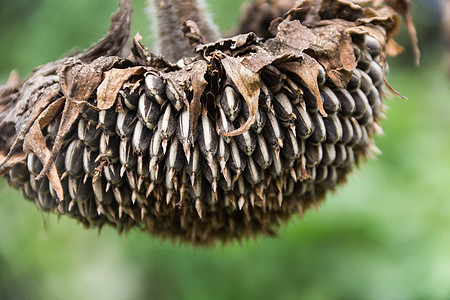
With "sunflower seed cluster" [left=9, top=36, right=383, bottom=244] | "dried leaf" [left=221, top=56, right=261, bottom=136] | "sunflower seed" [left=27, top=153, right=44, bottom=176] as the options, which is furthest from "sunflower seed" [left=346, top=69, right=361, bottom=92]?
"sunflower seed" [left=27, top=153, right=44, bottom=176]

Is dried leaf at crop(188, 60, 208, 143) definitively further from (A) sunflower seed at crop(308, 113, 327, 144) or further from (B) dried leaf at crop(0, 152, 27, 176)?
(B) dried leaf at crop(0, 152, 27, 176)

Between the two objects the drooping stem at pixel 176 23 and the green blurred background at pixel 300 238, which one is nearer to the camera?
the drooping stem at pixel 176 23

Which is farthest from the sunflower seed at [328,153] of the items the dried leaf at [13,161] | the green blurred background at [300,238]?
the green blurred background at [300,238]

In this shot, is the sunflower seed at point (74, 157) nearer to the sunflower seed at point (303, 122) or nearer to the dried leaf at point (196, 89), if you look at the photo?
the dried leaf at point (196, 89)

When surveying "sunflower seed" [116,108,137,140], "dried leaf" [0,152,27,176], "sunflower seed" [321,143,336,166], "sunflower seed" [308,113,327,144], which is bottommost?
"sunflower seed" [321,143,336,166]

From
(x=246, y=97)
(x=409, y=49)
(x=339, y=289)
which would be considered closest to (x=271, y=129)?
(x=246, y=97)

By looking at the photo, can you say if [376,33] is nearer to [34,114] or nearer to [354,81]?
[354,81]

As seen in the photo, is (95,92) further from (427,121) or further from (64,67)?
(427,121)
